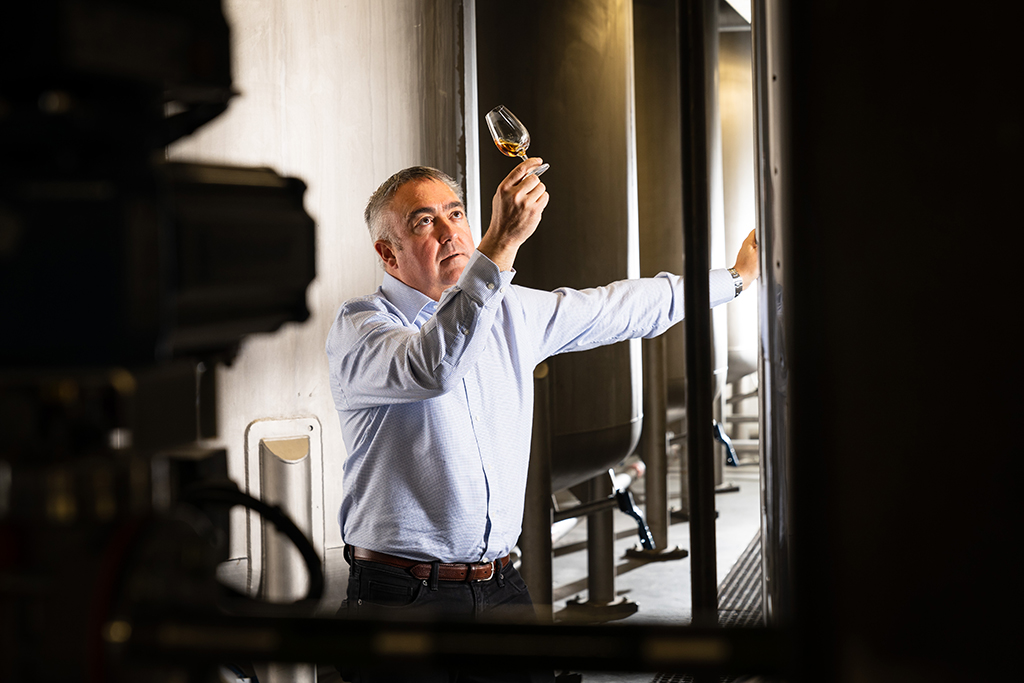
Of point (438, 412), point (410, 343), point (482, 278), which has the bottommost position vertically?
point (438, 412)

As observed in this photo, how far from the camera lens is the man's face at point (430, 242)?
1.61 m

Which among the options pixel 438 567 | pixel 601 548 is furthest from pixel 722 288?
pixel 601 548

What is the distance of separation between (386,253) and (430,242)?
0.28 ft

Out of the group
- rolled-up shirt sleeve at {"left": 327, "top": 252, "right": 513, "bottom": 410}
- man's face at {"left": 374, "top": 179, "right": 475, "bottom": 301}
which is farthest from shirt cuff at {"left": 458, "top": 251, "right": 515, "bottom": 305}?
man's face at {"left": 374, "top": 179, "right": 475, "bottom": 301}

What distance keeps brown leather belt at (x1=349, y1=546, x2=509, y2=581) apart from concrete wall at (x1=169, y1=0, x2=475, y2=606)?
67mm

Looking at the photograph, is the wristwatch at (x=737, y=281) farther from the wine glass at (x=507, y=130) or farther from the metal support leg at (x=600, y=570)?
the metal support leg at (x=600, y=570)

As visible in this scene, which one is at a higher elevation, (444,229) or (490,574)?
(444,229)

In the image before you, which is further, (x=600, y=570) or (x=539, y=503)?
(x=600, y=570)

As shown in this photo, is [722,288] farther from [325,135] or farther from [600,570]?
[600,570]

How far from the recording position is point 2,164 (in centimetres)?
45

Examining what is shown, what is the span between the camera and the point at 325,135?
4.76ft

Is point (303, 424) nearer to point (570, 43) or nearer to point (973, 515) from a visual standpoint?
point (570, 43)

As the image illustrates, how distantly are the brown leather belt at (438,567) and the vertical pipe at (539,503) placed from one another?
19.7 inches

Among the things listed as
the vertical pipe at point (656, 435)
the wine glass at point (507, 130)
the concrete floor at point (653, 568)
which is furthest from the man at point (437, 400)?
the vertical pipe at point (656, 435)
